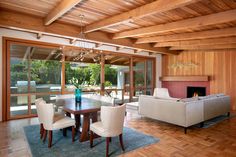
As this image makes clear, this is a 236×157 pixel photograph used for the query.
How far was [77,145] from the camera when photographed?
10.0ft

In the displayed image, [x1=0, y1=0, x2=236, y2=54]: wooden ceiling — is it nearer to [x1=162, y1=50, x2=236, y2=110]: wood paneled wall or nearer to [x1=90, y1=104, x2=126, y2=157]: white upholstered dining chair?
[x1=90, y1=104, x2=126, y2=157]: white upholstered dining chair

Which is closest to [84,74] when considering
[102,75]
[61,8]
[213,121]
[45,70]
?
[102,75]

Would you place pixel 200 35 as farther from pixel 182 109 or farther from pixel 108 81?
pixel 108 81

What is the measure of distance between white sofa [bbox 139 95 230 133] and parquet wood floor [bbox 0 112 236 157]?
271mm

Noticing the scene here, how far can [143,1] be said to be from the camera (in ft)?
9.82

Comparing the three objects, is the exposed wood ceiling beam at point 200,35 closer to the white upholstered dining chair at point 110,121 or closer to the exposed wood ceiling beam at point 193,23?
the exposed wood ceiling beam at point 193,23

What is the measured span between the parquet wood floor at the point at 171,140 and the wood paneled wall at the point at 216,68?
2.44m

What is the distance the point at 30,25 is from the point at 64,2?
1540mm

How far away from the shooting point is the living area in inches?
116

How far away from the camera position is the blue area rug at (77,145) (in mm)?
2742

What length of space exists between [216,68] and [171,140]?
4.99 metres

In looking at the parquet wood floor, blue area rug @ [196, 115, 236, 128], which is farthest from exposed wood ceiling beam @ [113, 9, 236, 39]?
blue area rug @ [196, 115, 236, 128]

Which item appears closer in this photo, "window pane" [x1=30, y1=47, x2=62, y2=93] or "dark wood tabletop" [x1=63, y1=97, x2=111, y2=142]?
"dark wood tabletop" [x1=63, y1=97, x2=111, y2=142]

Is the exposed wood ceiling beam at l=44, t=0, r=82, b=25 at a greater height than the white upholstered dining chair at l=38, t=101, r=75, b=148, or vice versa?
the exposed wood ceiling beam at l=44, t=0, r=82, b=25
